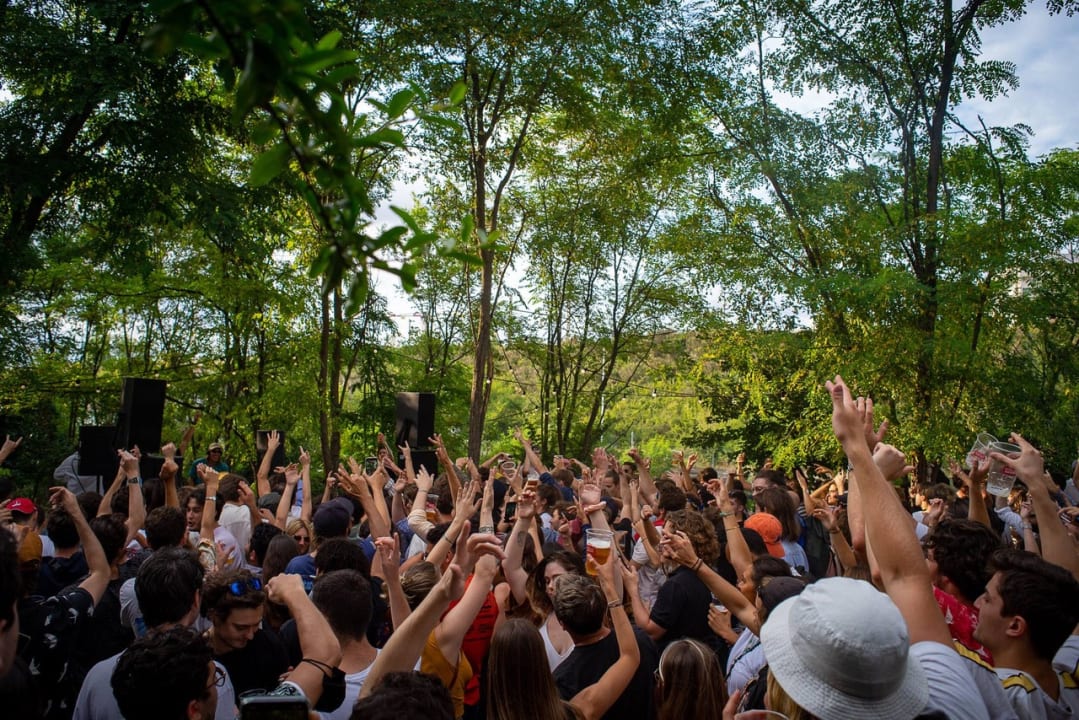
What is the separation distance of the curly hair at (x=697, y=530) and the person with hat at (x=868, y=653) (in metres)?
2.30

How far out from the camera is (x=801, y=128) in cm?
1284

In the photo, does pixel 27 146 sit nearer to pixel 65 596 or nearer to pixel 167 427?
pixel 65 596

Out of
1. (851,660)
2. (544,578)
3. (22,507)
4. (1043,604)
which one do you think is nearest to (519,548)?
(544,578)

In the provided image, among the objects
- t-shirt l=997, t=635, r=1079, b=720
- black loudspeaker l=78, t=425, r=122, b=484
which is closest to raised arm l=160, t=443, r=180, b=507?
black loudspeaker l=78, t=425, r=122, b=484

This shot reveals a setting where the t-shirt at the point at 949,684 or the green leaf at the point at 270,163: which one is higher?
the green leaf at the point at 270,163

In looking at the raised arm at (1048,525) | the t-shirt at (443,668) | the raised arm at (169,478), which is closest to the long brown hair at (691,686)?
the t-shirt at (443,668)

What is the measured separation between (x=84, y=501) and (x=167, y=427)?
14.9m

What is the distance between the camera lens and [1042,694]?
2551mm

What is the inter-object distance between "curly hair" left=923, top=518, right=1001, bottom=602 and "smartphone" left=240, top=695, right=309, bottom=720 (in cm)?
297

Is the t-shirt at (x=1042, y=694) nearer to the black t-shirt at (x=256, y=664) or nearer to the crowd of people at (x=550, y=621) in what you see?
the crowd of people at (x=550, y=621)

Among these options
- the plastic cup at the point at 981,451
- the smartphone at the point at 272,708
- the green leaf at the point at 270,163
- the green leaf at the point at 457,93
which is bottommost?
the smartphone at the point at 272,708

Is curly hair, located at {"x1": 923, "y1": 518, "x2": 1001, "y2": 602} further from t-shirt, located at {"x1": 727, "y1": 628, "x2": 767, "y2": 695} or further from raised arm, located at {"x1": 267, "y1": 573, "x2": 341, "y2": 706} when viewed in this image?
raised arm, located at {"x1": 267, "y1": 573, "x2": 341, "y2": 706}

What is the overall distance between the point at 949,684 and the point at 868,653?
0.56 metres

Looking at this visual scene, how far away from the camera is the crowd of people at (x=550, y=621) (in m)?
2.01
